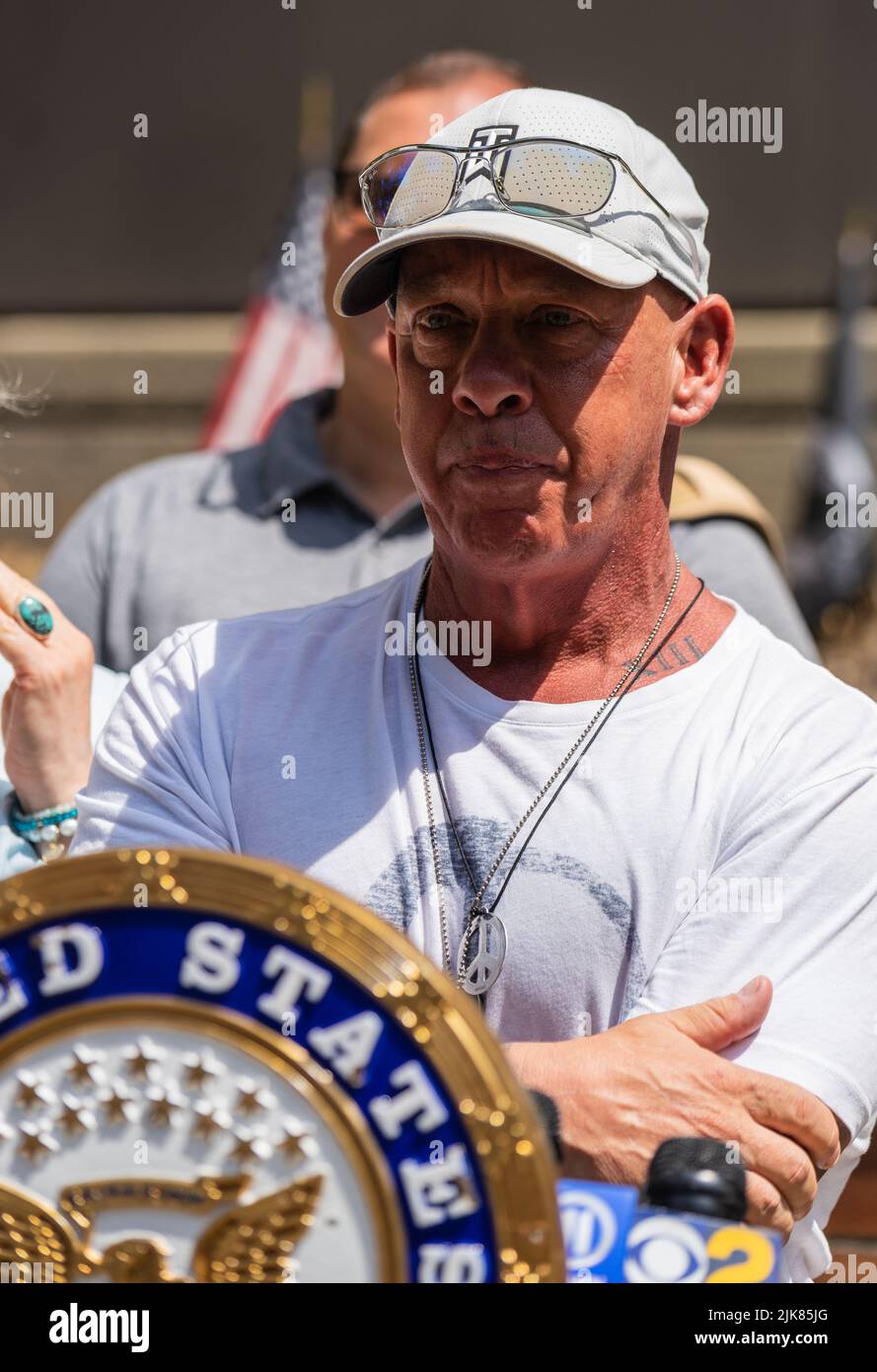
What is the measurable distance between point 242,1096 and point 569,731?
63cm

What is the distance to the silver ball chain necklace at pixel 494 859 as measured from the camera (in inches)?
70.3

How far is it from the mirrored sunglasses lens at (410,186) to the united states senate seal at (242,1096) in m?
0.76

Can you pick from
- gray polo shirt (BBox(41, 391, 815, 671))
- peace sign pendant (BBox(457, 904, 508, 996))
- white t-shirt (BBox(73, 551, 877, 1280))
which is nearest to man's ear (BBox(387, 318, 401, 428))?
white t-shirt (BBox(73, 551, 877, 1280))

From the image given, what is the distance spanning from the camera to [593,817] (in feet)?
6.01

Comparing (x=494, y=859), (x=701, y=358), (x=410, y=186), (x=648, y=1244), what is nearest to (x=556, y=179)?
(x=410, y=186)

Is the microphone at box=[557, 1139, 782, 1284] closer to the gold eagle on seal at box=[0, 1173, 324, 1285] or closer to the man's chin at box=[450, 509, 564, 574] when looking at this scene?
the gold eagle on seal at box=[0, 1173, 324, 1285]

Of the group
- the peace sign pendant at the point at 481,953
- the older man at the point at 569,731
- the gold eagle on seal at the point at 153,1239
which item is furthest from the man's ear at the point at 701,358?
the gold eagle on seal at the point at 153,1239

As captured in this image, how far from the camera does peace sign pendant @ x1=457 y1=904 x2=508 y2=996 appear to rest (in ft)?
5.85

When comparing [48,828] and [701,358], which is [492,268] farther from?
[48,828]

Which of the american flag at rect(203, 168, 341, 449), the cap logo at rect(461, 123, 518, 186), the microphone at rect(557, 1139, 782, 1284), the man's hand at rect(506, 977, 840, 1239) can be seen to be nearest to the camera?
the microphone at rect(557, 1139, 782, 1284)

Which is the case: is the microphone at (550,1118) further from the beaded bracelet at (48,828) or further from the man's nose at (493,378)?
the beaded bracelet at (48,828)

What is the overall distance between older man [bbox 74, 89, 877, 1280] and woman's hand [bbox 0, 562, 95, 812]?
412 millimetres
